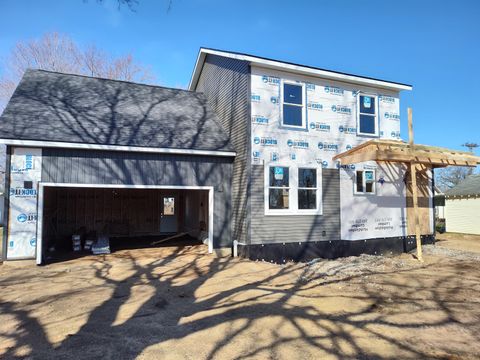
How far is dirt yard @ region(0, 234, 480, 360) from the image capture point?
5016mm

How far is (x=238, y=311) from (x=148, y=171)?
6936 millimetres

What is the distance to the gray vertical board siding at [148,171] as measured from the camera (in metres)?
11.2

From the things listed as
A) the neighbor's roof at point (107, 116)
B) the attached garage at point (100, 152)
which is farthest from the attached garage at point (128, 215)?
the neighbor's roof at point (107, 116)

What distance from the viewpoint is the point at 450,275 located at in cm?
1005

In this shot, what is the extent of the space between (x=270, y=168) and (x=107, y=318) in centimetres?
763

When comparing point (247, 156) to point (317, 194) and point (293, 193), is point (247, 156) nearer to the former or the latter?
point (293, 193)

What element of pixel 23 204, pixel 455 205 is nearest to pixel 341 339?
pixel 23 204

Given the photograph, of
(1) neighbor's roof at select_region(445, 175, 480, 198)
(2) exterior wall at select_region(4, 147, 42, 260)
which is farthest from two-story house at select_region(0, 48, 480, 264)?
(1) neighbor's roof at select_region(445, 175, 480, 198)

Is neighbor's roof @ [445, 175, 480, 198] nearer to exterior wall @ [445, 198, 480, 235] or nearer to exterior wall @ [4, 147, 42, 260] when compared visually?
exterior wall @ [445, 198, 480, 235]

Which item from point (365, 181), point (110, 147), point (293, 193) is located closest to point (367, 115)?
point (365, 181)

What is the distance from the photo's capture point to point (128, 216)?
19.4 meters

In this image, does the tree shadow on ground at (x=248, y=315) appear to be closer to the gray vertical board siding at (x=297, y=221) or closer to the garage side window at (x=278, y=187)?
the gray vertical board siding at (x=297, y=221)

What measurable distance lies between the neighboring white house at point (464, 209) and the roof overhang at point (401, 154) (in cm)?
1315

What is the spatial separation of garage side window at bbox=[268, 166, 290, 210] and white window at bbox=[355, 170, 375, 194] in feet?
10.5
